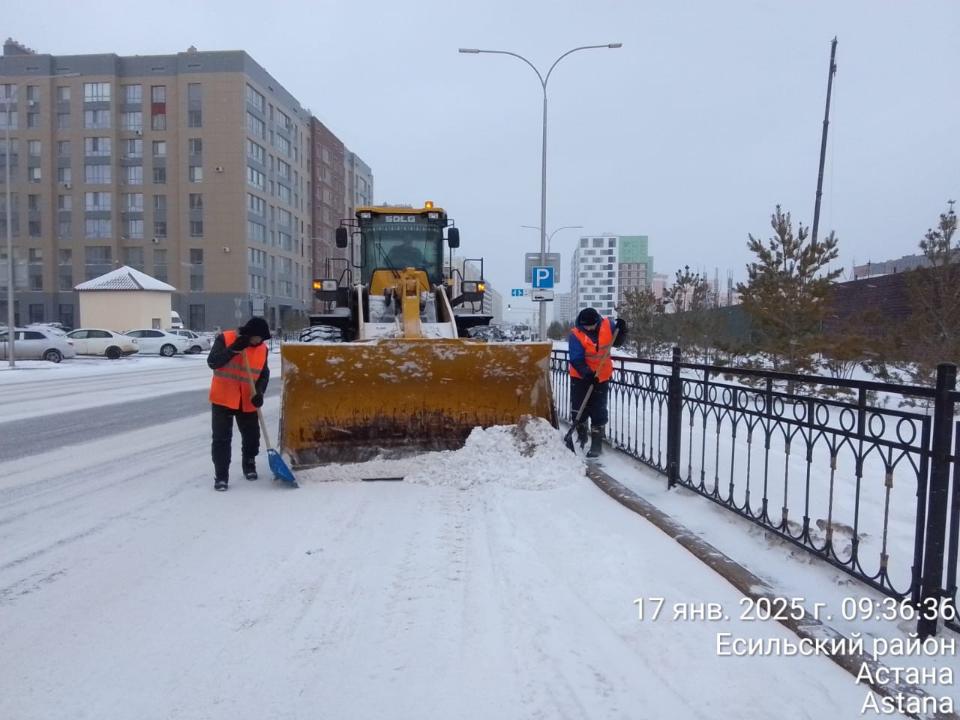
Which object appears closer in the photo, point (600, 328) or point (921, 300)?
point (600, 328)

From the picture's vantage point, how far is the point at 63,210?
6219cm

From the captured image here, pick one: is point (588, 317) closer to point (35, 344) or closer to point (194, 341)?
point (35, 344)

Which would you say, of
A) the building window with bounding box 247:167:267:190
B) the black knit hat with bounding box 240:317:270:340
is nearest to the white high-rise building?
the building window with bounding box 247:167:267:190

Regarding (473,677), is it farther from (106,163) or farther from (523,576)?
(106,163)

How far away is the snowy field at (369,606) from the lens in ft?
9.83

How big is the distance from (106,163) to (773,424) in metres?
67.9

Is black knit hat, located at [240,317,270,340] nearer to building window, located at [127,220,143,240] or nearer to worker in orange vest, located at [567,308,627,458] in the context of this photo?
worker in orange vest, located at [567,308,627,458]

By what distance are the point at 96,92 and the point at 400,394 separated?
66292mm

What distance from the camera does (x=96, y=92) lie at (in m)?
60.6

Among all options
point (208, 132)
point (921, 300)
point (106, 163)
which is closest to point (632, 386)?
point (921, 300)

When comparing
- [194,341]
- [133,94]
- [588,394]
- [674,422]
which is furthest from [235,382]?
[133,94]

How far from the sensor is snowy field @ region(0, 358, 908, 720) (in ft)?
9.83

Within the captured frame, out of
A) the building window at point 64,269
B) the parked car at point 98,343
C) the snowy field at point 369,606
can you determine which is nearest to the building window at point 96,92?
the building window at point 64,269

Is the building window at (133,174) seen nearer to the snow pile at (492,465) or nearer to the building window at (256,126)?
the building window at (256,126)
